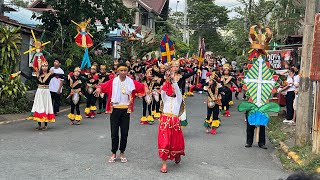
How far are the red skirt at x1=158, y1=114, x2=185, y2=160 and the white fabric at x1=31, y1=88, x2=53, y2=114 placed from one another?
4563mm

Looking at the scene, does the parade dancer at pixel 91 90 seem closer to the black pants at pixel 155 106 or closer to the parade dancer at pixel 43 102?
the black pants at pixel 155 106

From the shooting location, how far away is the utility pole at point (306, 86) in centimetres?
919

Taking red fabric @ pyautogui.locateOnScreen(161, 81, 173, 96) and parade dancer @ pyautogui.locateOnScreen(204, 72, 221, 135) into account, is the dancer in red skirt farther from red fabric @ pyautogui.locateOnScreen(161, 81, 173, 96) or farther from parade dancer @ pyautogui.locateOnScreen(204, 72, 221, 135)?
parade dancer @ pyautogui.locateOnScreen(204, 72, 221, 135)

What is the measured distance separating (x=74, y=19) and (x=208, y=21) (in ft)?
148

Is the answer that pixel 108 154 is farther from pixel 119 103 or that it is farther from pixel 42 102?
pixel 42 102

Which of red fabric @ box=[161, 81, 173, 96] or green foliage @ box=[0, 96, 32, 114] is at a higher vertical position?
red fabric @ box=[161, 81, 173, 96]

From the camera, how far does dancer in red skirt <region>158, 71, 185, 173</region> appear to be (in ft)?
25.0

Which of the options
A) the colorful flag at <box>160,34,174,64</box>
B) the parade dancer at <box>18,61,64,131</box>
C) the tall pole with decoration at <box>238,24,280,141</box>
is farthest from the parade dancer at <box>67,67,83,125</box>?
the tall pole with decoration at <box>238,24,280,141</box>

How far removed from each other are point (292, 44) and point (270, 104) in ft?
44.9

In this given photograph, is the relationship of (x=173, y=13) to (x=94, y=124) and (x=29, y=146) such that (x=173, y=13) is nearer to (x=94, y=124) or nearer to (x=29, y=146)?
(x=94, y=124)

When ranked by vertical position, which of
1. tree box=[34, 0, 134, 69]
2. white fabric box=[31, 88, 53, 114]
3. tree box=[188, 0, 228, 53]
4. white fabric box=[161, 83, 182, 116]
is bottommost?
white fabric box=[31, 88, 53, 114]

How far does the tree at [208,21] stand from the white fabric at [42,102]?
5014 cm

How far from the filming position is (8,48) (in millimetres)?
13656

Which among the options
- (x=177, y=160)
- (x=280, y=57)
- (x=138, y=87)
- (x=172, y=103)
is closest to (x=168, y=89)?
(x=172, y=103)
